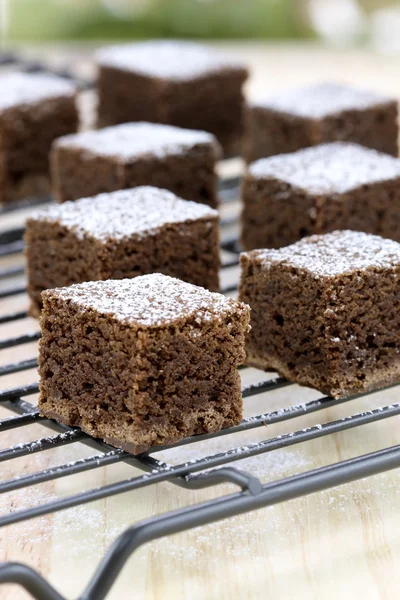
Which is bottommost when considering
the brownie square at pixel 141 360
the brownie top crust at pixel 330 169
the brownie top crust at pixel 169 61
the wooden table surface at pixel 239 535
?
the wooden table surface at pixel 239 535

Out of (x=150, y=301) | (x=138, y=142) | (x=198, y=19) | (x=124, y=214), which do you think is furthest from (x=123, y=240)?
(x=198, y=19)

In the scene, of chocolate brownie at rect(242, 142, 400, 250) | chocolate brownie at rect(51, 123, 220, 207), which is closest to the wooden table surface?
chocolate brownie at rect(242, 142, 400, 250)

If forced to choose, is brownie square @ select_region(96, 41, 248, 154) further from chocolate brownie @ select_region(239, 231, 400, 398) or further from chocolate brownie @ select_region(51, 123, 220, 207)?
chocolate brownie @ select_region(239, 231, 400, 398)

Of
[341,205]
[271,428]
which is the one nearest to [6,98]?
[341,205]

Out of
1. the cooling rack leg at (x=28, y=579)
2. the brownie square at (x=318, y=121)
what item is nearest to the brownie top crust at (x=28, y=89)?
the brownie square at (x=318, y=121)

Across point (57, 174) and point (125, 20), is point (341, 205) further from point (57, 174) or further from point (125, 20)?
point (125, 20)

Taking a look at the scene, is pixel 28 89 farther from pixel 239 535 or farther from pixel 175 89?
pixel 239 535

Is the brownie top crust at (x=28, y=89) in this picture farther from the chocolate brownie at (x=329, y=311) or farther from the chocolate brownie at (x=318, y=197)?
the chocolate brownie at (x=329, y=311)
